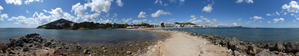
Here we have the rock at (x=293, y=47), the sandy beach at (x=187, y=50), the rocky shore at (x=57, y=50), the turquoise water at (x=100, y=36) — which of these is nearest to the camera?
the sandy beach at (x=187, y=50)

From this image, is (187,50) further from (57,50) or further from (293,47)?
(57,50)

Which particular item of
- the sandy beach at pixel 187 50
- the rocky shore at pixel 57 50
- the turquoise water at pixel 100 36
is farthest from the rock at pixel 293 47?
the turquoise water at pixel 100 36

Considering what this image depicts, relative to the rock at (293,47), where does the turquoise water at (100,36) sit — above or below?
below

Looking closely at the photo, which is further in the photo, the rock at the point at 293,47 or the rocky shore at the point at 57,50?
the rocky shore at the point at 57,50

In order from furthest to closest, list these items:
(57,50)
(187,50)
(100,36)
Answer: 1. (100,36)
2. (57,50)
3. (187,50)

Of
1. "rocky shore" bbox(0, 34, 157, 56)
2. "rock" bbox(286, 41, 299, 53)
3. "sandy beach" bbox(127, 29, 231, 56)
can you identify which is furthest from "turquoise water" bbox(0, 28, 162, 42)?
"rock" bbox(286, 41, 299, 53)

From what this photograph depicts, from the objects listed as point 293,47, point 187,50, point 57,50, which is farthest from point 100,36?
point 293,47

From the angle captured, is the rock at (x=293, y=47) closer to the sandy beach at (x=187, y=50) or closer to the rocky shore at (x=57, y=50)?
the sandy beach at (x=187, y=50)

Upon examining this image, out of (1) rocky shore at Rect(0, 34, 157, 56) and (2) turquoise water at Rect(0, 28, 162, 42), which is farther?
(2) turquoise water at Rect(0, 28, 162, 42)

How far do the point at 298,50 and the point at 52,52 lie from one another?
16.4 meters

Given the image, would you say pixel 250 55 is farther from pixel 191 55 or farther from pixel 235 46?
pixel 191 55

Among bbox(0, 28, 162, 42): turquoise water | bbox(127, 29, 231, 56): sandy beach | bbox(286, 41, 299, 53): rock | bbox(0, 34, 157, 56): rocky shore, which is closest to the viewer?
bbox(127, 29, 231, 56): sandy beach

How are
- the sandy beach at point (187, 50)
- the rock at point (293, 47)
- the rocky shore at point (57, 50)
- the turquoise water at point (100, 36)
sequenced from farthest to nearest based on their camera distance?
the turquoise water at point (100, 36), the rocky shore at point (57, 50), the rock at point (293, 47), the sandy beach at point (187, 50)

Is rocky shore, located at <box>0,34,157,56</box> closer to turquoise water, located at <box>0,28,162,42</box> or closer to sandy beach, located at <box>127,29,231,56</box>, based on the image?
sandy beach, located at <box>127,29,231,56</box>
